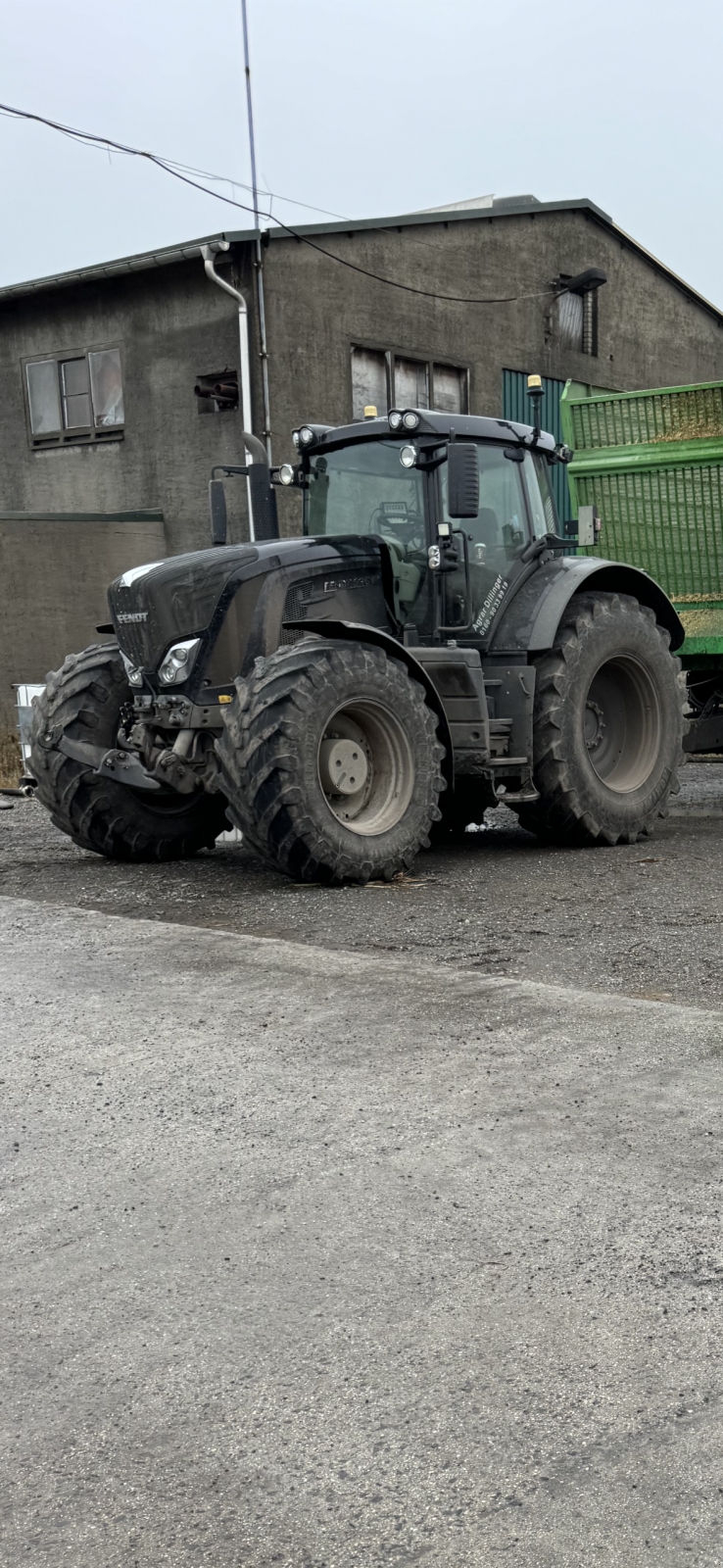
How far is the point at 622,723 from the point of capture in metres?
9.70

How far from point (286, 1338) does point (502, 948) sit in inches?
132

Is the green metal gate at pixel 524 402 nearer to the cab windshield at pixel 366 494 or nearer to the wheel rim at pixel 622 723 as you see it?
the wheel rim at pixel 622 723

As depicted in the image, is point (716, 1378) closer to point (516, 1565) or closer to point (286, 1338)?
point (516, 1565)

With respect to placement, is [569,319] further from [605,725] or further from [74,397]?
[605,725]

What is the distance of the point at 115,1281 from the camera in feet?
9.57

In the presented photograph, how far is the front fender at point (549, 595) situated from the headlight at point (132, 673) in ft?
7.00

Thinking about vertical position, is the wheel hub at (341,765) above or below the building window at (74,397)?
below

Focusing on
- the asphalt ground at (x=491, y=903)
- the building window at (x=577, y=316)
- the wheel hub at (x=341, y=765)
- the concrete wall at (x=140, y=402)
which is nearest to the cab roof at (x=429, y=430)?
the wheel hub at (x=341, y=765)

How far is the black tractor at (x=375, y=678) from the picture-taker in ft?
24.5

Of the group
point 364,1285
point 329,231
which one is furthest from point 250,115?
point 364,1285

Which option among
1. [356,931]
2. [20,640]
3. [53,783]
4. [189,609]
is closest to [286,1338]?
[356,931]

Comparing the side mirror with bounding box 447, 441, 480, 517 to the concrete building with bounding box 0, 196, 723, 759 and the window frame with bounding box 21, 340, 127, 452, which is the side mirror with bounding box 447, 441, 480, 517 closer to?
the concrete building with bounding box 0, 196, 723, 759

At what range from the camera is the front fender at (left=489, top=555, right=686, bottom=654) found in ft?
28.7

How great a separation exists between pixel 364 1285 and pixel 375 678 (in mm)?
5035
